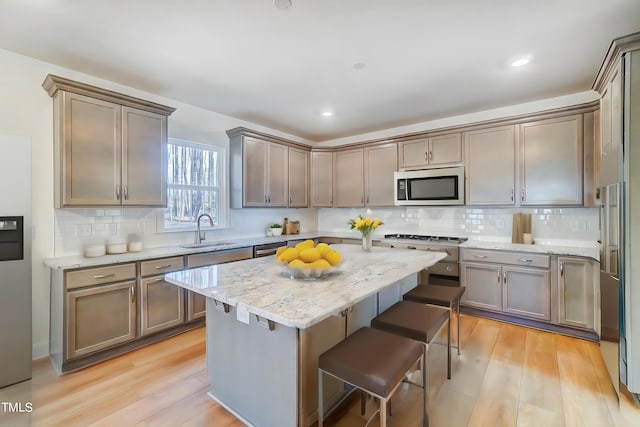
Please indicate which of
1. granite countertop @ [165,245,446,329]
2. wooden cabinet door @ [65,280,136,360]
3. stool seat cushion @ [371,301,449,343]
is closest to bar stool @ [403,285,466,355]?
stool seat cushion @ [371,301,449,343]

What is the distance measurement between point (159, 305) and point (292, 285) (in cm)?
189

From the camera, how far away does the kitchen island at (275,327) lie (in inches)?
51.4

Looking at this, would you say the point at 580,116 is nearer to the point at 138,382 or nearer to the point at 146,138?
the point at 146,138

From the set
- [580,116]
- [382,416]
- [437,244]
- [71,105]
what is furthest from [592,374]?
[71,105]

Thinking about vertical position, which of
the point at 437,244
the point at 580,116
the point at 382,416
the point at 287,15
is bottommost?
the point at 382,416

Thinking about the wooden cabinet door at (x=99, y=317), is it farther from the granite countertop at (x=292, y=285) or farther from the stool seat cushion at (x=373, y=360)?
the stool seat cushion at (x=373, y=360)

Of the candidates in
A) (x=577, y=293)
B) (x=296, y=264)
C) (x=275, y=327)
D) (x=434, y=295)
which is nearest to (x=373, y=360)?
(x=275, y=327)

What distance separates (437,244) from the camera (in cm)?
355

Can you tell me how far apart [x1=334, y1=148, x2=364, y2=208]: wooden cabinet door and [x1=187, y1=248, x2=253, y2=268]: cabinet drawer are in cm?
194

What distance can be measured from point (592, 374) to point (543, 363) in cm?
30

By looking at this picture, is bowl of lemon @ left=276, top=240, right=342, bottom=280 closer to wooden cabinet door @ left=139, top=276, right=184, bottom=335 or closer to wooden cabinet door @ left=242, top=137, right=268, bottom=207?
wooden cabinet door @ left=139, top=276, right=184, bottom=335

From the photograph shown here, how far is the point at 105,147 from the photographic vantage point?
8.48ft

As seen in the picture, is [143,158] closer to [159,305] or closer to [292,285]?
[159,305]

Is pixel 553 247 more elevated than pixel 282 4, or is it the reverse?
pixel 282 4
